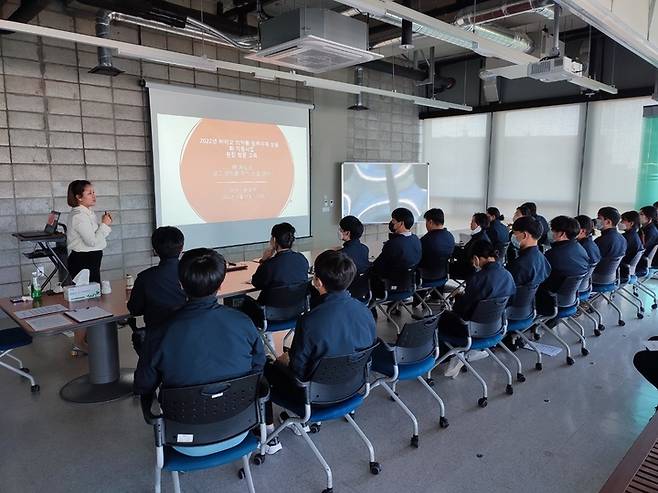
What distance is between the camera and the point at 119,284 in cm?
347

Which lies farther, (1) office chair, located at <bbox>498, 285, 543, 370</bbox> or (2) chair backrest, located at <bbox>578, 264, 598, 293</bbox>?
(2) chair backrest, located at <bbox>578, 264, 598, 293</bbox>

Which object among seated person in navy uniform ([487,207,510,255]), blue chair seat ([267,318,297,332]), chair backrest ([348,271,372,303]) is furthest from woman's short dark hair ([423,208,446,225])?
blue chair seat ([267,318,297,332])

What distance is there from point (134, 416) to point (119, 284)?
3.33 feet

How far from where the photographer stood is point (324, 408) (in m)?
2.22

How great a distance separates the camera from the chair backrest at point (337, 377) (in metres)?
2.06

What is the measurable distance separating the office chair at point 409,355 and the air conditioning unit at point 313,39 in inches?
83.9

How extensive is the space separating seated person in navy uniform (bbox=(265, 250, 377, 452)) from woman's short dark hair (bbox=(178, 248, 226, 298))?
474mm

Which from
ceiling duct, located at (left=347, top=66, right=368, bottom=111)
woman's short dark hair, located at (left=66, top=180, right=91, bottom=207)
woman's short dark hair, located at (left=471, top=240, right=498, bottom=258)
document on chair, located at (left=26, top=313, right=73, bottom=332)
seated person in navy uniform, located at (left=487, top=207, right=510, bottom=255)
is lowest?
document on chair, located at (left=26, top=313, right=73, bottom=332)

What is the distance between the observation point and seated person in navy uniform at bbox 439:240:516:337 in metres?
3.04

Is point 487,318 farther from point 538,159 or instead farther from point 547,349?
point 538,159

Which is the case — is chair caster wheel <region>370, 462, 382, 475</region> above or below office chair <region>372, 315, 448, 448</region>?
below

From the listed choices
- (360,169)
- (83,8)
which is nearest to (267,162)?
(360,169)

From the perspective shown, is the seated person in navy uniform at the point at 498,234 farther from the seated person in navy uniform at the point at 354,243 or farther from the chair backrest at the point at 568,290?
the seated person in navy uniform at the point at 354,243

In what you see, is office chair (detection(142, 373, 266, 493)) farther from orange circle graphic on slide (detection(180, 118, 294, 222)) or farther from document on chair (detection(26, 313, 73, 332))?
orange circle graphic on slide (detection(180, 118, 294, 222))
